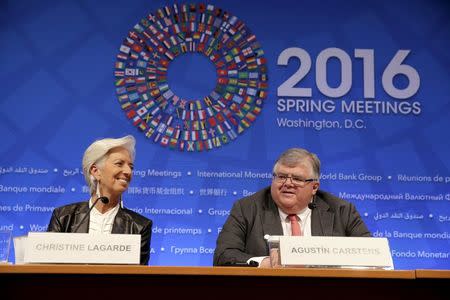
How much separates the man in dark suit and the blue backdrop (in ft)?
3.45

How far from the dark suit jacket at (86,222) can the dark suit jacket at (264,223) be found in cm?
36

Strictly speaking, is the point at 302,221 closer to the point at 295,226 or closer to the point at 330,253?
the point at 295,226

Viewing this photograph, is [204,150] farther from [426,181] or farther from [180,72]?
[426,181]

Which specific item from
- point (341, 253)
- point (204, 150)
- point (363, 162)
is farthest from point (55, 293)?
point (363, 162)

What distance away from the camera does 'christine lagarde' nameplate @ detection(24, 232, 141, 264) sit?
1889 millimetres

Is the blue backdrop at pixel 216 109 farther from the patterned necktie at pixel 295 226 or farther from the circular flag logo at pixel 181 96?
the patterned necktie at pixel 295 226

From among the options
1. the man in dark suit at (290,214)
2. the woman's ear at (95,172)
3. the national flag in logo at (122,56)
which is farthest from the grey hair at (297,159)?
the national flag in logo at (122,56)

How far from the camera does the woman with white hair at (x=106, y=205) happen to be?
2953mm

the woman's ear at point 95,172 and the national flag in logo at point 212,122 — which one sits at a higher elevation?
the national flag in logo at point 212,122

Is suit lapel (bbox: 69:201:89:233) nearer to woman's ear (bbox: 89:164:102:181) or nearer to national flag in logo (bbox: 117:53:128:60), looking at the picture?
woman's ear (bbox: 89:164:102:181)

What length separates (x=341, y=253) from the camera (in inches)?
78.0

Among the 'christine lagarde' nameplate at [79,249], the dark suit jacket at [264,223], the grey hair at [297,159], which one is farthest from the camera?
the grey hair at [297,159]

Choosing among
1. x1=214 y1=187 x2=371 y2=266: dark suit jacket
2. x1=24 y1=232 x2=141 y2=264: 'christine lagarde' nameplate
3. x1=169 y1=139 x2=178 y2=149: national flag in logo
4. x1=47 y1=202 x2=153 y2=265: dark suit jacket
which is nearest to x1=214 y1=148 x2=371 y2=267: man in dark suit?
x1=214 y1=187 x2=371 y2=266: dark suit jacket

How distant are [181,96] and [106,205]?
4.20 ft
